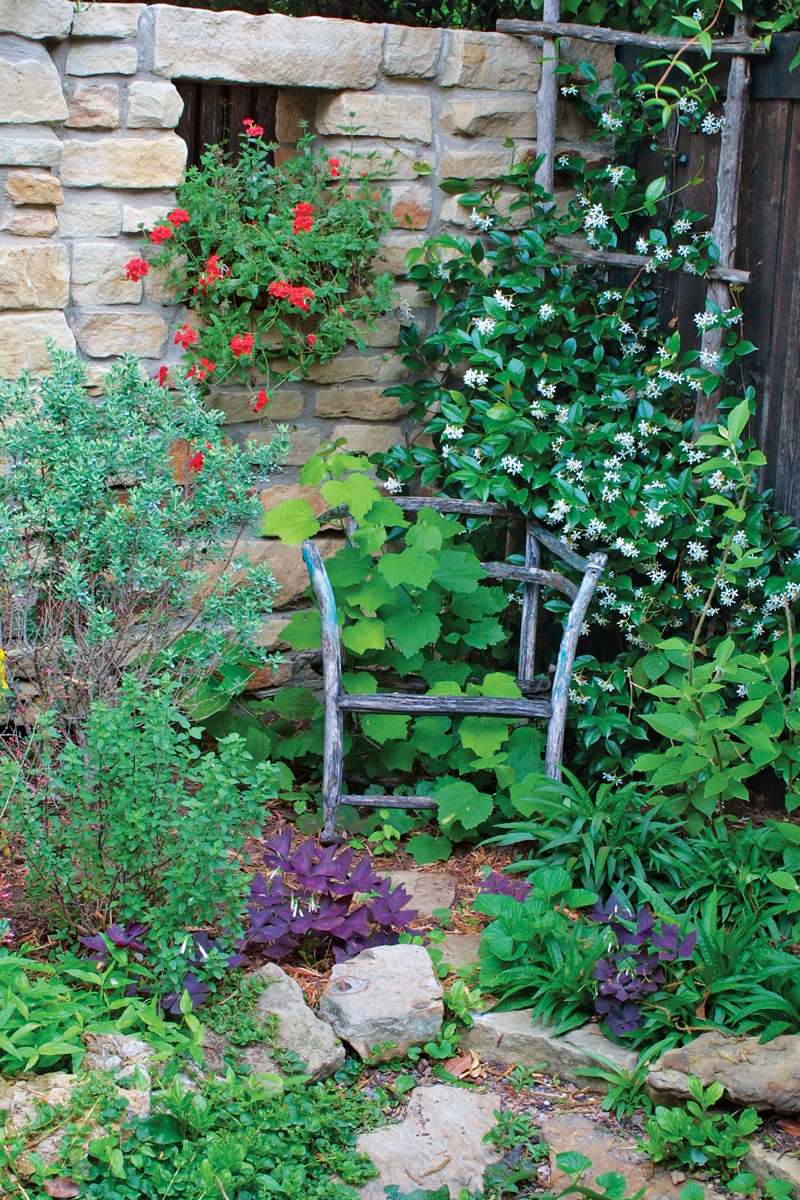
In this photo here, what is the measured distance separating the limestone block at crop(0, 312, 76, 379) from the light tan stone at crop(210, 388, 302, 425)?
0.48 m

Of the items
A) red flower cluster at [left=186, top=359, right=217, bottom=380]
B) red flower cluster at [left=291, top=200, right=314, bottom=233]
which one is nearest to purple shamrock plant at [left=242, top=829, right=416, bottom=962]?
red flower cluster at [left=186, top=359, right=217, bottom=380]

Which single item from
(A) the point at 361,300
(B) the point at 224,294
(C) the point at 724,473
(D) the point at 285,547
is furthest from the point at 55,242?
(C) the point at 724,473

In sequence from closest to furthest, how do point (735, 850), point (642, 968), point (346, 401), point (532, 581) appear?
1. point (642, 968)
2. point (735, 850)
3. point (532, 581)
4. point (346, 401)

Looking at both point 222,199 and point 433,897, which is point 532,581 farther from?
point 222,199

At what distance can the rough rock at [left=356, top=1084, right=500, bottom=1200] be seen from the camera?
6.90ft

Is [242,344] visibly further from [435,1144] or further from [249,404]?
[435,1144]

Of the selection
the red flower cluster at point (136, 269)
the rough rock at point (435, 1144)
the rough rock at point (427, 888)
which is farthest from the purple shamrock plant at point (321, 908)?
the red flower cluster at point (136, 269)

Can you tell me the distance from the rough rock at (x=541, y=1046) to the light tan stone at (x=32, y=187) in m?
2.36

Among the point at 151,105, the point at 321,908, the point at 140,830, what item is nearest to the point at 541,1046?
the point at 321,908

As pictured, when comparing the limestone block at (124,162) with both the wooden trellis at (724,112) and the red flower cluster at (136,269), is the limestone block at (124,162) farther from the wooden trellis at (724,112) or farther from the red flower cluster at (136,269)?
the wooden trellis at (724,112)

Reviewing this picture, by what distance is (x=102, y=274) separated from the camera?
3213mm

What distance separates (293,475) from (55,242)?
98 cm

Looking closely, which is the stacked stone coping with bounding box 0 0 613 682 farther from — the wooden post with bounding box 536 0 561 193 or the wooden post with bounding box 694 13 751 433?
the wooden post with bounding box 694 13 751 433

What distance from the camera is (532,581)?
3.43m
